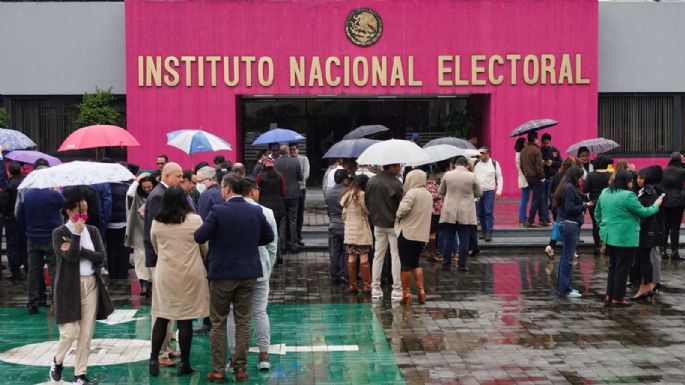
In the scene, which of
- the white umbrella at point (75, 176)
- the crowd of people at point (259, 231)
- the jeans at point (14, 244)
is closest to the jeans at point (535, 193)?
the crowd of people at point (259, 231)

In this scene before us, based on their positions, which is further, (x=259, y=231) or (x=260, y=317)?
(x=260, y=317)

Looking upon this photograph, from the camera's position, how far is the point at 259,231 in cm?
865

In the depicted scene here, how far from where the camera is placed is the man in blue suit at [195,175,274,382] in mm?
8461

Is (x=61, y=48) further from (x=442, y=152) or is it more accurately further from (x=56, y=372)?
(x=56, y=372)

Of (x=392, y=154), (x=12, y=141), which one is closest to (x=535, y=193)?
(x=392, y=154)

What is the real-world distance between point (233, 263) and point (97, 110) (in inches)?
654

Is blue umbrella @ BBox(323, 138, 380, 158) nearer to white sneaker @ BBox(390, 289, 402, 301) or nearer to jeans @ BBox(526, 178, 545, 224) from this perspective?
white sneaker @ BBox(390, 289, 402, 301)

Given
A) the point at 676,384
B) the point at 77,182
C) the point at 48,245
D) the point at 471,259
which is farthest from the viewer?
the point at 471,259

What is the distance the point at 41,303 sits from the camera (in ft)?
40.7

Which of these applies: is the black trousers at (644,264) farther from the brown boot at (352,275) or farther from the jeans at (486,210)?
the jeans at (486,210)

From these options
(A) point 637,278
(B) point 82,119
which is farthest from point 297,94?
(A) point 637,278

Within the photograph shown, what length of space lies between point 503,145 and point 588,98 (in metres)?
2.40

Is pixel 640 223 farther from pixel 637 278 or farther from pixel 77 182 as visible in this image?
pixel 77 182

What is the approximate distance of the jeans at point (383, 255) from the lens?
40.6 feet
